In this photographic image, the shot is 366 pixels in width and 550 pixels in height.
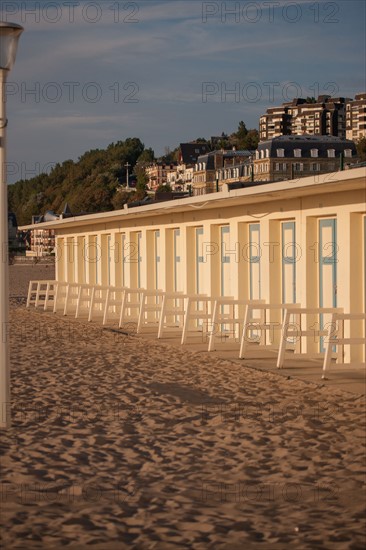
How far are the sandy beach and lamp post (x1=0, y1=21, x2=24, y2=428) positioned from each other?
43 cm

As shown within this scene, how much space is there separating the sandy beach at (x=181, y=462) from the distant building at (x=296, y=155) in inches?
2188

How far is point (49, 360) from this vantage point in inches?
625

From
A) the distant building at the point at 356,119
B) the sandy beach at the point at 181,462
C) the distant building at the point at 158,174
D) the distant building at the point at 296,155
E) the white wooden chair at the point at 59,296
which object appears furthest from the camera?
the distant building at the point at 158,174

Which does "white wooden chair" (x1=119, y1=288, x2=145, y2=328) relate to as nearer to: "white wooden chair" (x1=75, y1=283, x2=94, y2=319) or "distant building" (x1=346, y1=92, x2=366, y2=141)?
"white wooden chair" (x1=75, y1=283, x2=94, y2=319)

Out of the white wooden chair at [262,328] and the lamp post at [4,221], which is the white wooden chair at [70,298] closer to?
the white wooden chair at [262,328]

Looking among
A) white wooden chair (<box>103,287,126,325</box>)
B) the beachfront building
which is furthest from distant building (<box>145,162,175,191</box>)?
the beachfront building

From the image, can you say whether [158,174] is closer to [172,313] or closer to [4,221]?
[172,313]

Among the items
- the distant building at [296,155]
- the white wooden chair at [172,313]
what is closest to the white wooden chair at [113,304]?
the white wooden chair at [172,313]

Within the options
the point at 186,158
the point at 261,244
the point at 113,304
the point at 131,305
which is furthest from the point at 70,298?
the point at 186,158

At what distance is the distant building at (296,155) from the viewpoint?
69.8 meters

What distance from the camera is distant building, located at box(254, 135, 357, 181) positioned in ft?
229

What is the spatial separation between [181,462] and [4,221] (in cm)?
292

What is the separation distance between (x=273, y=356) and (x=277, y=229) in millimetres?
2784

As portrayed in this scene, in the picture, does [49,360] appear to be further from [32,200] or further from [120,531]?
[32,200]
